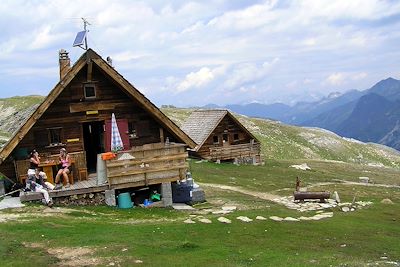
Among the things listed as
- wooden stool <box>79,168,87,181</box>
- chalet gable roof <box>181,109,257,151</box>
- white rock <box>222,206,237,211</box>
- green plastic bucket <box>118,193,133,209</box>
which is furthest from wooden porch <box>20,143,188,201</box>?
chalet gable roof <box>181,109,257,151</box>

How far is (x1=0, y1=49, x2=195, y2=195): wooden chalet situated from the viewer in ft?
94.2

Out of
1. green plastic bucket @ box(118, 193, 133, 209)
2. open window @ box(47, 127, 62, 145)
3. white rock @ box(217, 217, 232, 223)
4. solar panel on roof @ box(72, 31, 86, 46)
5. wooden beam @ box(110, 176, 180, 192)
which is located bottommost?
white rock @ box(217, 217, 232, 223)

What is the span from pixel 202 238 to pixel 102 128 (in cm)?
1400

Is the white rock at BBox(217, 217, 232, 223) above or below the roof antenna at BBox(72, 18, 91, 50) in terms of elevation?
below

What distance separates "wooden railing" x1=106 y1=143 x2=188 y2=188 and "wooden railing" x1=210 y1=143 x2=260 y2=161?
123ft

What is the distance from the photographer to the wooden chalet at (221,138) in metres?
67.9

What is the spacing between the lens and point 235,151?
70438 mm

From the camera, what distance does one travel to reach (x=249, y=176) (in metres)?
52.2

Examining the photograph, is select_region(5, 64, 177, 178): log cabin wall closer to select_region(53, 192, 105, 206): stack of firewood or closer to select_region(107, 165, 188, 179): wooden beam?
select_region(107, 165, 188, 179): wooden beam

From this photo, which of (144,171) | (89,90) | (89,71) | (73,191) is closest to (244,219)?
(144,171)

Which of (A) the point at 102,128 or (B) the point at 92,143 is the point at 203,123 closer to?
(B) the point at 92,143

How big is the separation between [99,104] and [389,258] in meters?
18.4

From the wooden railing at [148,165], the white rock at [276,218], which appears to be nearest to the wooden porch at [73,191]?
the wooden railing at [148,165]

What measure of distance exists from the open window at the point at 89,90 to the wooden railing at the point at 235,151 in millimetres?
38368
